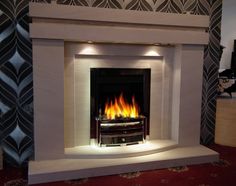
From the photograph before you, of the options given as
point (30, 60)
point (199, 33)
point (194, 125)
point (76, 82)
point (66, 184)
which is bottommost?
point (66, 184)

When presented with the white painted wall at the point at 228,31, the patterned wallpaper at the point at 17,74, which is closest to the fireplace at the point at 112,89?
the patterned wallpaper at the point at 17,74

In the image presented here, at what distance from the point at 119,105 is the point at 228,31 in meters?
3.38

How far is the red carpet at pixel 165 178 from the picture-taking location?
2.56 m

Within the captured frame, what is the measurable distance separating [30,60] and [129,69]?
1125mm

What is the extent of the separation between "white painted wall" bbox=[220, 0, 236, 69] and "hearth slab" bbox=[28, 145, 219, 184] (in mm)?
2936

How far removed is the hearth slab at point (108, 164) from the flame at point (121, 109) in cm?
56

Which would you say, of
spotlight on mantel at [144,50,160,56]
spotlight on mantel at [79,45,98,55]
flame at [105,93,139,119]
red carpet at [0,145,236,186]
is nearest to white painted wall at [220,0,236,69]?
spotlight on mantel at [144,50,160,56]

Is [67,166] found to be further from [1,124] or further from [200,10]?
[200,10]

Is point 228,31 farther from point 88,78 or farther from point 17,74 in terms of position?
point 17,74

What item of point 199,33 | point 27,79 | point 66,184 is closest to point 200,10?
point 199,33

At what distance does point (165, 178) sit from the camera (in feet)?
8.84

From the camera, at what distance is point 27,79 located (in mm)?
2885

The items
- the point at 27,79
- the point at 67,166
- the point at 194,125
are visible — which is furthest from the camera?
the point at 194,125

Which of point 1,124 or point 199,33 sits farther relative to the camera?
point 199,33
